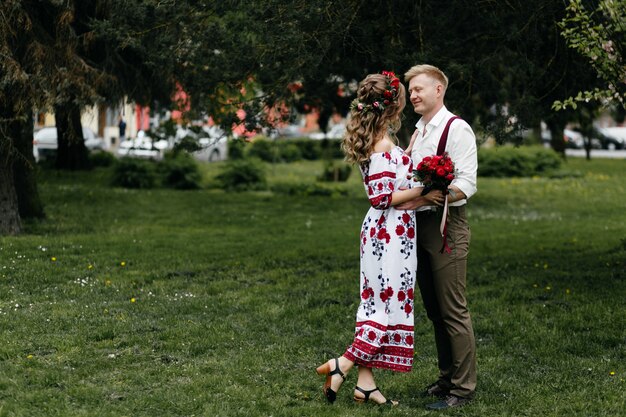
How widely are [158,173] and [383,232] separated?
18689 millimetres

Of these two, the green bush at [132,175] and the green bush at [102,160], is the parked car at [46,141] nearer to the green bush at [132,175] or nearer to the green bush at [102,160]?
the green bush at [102,160]

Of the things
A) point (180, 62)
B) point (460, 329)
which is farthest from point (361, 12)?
point (460, 329)

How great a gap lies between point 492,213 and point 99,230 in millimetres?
8619

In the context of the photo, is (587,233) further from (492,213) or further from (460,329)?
(460,329)

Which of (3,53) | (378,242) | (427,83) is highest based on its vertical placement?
(3,53)

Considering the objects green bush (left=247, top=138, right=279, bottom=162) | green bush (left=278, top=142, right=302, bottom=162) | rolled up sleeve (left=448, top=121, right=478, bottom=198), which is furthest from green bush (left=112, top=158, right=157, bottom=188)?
rolled up sleeve (left=448, top=121, right=478, bottom=198)

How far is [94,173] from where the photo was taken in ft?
84.1

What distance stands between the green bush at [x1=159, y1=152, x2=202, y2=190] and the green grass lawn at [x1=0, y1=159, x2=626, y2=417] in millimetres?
6870

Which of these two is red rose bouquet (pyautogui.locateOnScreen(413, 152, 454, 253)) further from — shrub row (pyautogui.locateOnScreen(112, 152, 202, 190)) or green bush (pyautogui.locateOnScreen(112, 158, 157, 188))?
green bush (pyautogui.locateOnScreen(112, 158, 157, 188))

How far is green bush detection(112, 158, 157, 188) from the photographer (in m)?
23.0

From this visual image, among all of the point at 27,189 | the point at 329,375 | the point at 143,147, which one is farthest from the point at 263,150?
the point at 329,375

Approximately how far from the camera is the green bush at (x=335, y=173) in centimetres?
2714

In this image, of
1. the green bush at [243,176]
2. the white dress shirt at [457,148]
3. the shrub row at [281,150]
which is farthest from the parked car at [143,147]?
the white dress shirt at [457,148]

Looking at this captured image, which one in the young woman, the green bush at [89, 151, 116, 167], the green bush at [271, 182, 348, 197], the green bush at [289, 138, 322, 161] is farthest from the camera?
the green bush at [289, 138, 322, 161]
